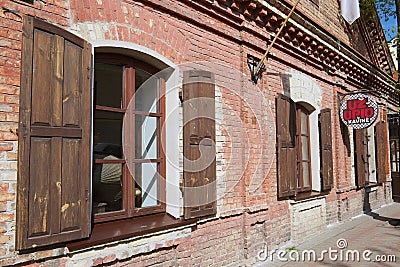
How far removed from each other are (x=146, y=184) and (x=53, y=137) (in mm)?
1560

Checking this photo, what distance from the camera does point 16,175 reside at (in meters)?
3.08

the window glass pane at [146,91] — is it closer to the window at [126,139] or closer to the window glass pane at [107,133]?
the window at [126,139]

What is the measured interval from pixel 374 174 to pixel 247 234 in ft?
26.9

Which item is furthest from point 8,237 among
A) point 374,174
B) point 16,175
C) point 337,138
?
point 374,174

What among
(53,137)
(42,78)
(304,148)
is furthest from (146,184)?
(304,148)

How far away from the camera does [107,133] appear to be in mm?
4156

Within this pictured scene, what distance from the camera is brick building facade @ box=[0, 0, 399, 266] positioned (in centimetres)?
312

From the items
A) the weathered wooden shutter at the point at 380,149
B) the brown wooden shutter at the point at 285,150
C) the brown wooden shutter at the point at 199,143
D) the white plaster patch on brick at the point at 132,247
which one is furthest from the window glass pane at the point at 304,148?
the weathered wooden shutter at the point at 380,149

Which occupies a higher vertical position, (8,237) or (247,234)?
(8,237)

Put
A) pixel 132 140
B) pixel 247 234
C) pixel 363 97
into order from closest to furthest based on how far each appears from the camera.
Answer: pixel 132 140, pixel 247 234, pixel 363 97

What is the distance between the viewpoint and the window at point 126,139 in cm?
409

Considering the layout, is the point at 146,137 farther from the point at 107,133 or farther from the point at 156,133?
the point at 107,133

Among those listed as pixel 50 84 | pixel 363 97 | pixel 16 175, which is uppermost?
pixel 363 97

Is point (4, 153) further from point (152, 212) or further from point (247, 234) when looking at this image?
point (247, 234)
